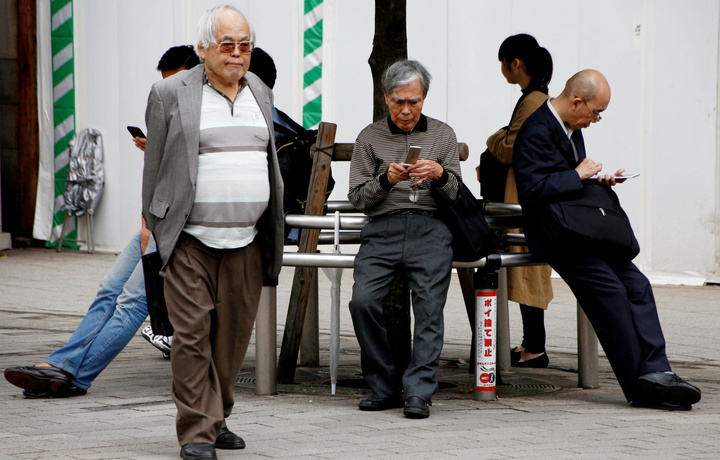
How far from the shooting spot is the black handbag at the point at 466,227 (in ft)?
17.2

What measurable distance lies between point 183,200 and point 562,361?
11.6 feet

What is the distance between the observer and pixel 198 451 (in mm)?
4141

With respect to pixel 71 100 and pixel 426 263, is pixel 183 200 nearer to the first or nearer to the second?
pixel 426 263

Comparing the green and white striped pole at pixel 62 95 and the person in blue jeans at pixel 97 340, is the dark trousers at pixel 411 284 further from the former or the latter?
the green and white striped pole at pixel 62 95

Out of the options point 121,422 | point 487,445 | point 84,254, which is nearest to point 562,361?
point 487,445

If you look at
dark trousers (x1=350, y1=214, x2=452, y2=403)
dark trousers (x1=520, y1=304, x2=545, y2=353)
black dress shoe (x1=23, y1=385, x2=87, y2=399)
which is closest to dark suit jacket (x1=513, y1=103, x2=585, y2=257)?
dark trousers (x1=350, y1=214, x2=452, y2=403)

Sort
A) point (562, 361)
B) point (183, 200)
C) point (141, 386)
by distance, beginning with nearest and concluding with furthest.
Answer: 1. point (183, 200)
2. point (141, 386)
3. point (562, 361)

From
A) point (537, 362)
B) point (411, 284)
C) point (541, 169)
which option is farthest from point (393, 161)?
point (537, 362)

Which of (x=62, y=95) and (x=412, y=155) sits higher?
(x=62, y=95)

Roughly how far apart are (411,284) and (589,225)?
93 centimetres

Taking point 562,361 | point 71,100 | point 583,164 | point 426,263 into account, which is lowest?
point 562,361

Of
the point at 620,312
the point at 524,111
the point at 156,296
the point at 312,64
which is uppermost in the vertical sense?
the point at 312,64

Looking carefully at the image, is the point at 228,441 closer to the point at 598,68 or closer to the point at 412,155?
the point at 412,155

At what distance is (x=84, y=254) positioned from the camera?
1325cm
